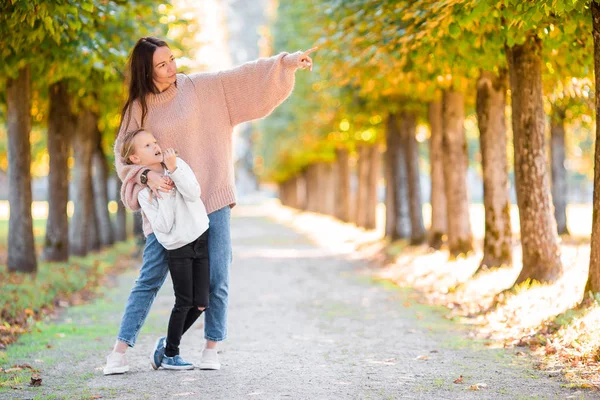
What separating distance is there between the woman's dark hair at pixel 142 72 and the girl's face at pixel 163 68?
0.02 meters

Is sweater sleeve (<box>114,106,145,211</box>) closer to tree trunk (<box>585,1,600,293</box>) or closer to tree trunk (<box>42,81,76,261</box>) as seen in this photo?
tree trunk (<box>585,1,600,293</box>)

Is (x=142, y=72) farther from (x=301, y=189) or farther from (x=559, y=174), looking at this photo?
(x=301, y=189)

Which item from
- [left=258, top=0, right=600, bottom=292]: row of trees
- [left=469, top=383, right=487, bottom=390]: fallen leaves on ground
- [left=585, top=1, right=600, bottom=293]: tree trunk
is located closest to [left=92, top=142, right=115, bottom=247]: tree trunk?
[left=258, top=0, right=600, bottom=292]: row of trees

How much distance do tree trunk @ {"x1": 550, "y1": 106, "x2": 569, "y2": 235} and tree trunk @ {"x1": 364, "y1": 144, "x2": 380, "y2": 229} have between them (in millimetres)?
6474

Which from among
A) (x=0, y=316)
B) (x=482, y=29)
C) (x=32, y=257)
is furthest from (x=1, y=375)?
(x=32, y=257)

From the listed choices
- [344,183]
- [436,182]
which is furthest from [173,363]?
[344,183]

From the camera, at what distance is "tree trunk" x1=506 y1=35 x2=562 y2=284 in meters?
9.22

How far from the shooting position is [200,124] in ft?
18.2

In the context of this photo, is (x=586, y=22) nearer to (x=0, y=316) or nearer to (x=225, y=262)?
(x=225, y=262)

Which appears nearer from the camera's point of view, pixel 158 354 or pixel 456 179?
pixel 158 354

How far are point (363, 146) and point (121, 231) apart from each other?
859cm

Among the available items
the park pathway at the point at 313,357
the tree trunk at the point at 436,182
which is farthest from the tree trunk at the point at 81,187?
the tree trunk at the point at 436,182

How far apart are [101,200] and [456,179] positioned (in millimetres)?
10127

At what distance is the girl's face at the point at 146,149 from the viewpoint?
525cm
